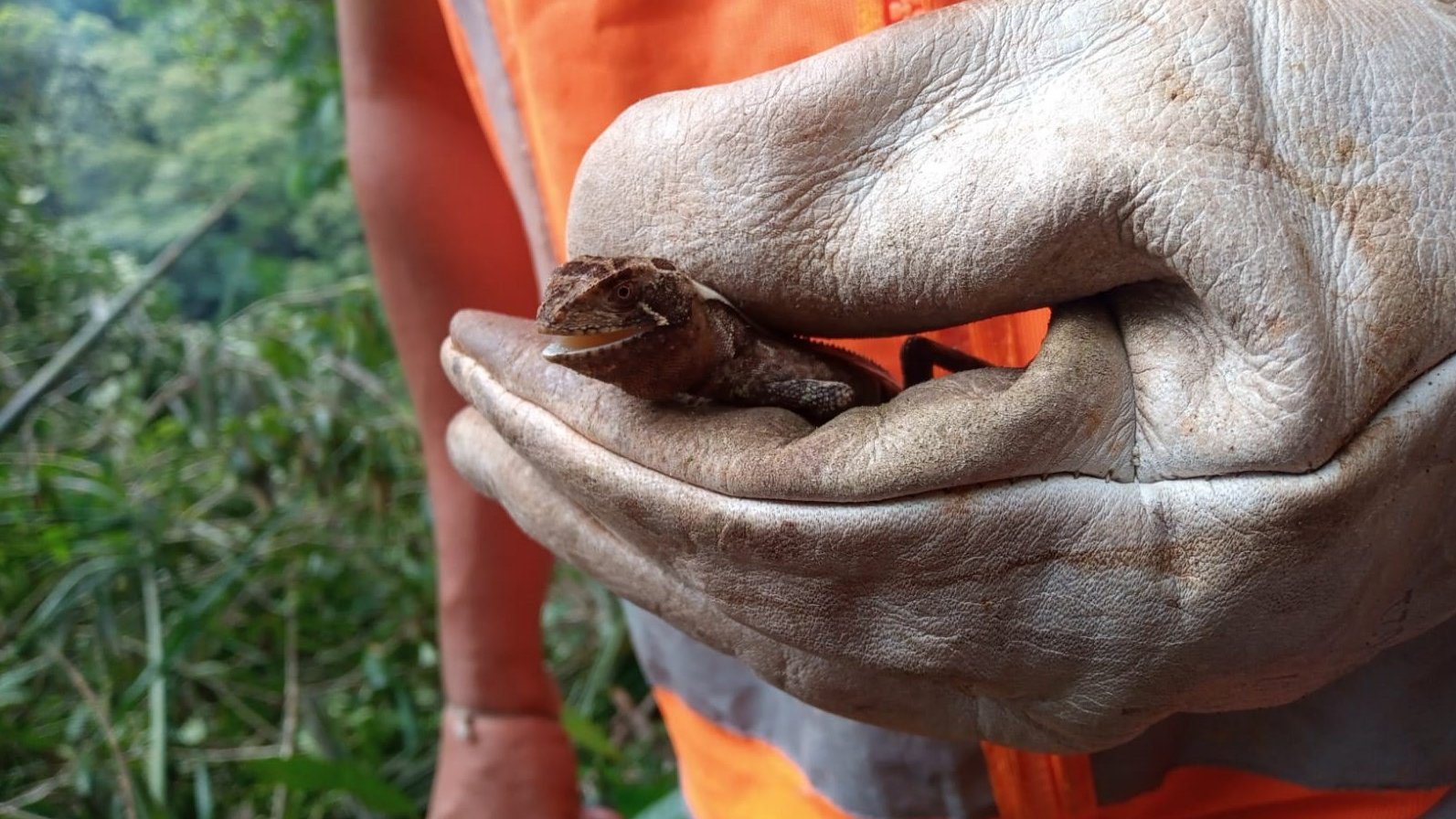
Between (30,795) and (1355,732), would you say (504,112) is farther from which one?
(30,795)

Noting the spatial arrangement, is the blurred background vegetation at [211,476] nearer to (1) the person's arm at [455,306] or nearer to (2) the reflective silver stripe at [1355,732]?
(1) the person's arm at [455,306]

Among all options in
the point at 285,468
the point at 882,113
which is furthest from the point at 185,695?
the point at 882,113

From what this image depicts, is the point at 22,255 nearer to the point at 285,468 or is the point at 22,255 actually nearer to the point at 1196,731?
the point at 285,468

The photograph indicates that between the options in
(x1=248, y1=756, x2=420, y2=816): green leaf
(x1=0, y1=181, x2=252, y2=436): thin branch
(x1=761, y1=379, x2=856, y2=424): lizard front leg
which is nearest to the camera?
(x1=761, y1=379, x2=856, y2=424): lizard front leg

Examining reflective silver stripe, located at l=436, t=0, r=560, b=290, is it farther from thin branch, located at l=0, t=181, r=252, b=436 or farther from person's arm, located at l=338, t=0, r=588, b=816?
thin branch, located at l=0, t=181, r=252, b=436

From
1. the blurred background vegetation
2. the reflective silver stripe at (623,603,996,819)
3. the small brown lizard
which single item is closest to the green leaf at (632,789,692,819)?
the blurred background vegetation

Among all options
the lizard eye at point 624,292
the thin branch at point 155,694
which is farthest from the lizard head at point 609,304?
the thin branch at point 155,694
